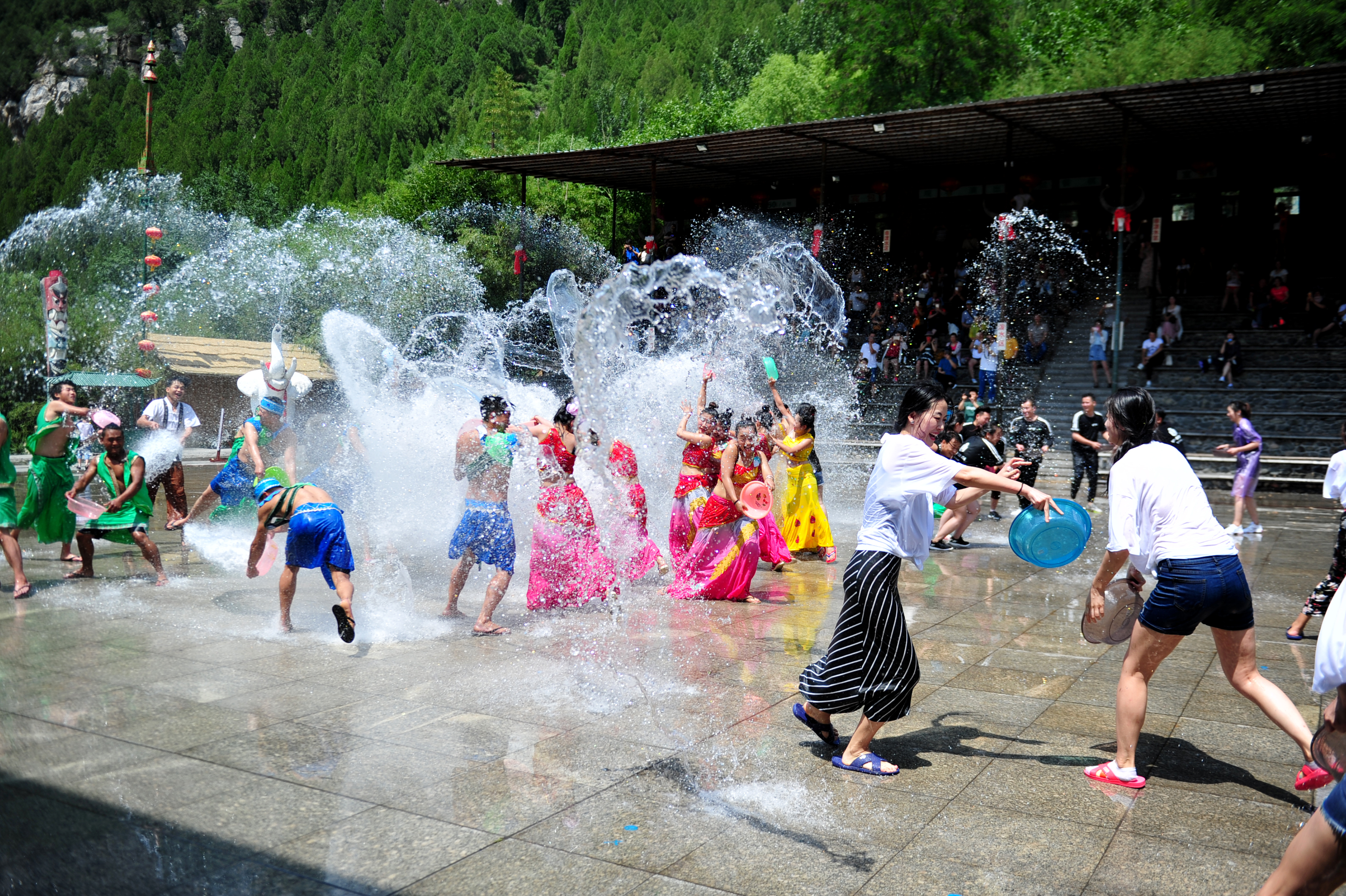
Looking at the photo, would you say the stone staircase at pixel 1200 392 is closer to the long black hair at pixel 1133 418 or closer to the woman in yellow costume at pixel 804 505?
the woman in yellow costume at pixel 804 505

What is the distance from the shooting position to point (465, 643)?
6.30m

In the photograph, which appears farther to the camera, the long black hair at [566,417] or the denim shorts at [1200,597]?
the long black hair at [566,417]

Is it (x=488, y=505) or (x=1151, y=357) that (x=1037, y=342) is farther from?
(x=488, y=505)

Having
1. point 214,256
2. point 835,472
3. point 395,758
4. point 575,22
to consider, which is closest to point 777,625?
point 395,758

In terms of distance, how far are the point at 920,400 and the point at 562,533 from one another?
336 cm

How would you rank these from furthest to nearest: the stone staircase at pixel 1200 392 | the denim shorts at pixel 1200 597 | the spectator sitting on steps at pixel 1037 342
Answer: the spectator sitting on steps at pixel 1037 342 → the stone staircase at pixel 1200 392 → the denim shorts at pixel 1200 597

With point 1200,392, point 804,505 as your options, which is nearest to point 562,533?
point 804,505

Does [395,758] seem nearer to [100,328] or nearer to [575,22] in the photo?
[100,328]

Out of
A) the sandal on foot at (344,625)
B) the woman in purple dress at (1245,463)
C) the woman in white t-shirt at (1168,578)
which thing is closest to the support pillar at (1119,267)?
the woman in purple dress at (1245,463)

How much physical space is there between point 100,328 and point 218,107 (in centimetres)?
8383

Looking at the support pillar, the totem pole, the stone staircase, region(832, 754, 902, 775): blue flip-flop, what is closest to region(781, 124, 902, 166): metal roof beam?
the support pillar

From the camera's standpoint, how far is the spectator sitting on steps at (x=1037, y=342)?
21953 mm

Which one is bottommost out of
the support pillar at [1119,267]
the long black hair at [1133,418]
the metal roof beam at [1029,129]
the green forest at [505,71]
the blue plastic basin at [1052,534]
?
the blue plastic basin at [1052,534]

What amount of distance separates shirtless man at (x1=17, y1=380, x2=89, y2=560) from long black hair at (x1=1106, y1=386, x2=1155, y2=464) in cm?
751
